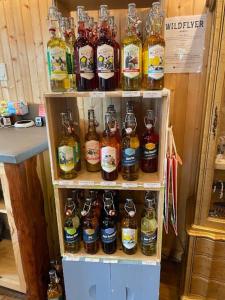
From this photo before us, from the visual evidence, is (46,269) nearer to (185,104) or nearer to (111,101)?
(111,101)

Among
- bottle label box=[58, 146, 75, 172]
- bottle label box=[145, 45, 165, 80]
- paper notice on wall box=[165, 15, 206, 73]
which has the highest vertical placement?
paper notice on wall box=[165, 15, 206, 73]

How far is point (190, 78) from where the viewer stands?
4.37 feet

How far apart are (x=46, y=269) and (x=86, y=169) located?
841 millimetres

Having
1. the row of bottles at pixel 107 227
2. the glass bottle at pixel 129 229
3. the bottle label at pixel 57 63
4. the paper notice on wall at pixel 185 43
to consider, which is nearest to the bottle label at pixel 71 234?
the row of bottles at pixel 107 227

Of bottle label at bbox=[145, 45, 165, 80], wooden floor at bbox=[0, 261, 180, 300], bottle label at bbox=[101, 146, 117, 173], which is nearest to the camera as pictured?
bottle label at bbox=[145, 45, 165, 80]

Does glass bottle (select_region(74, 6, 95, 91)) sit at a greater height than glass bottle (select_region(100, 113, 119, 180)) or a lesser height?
greater

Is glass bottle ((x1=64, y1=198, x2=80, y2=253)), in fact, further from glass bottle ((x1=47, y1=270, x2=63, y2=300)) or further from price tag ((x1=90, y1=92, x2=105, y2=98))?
price tag ((x1=90, y1=92, x2=105, y2=98))

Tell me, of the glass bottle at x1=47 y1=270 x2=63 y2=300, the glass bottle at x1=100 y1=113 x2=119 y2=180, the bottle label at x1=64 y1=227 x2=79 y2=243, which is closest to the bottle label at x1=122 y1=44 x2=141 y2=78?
the glass bottle at x1=100 y1=113 x2=119 y2=180

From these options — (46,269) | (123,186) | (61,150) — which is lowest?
(46,269)

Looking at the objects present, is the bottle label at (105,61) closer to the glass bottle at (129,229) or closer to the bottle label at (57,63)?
the bottle label at (57,63)

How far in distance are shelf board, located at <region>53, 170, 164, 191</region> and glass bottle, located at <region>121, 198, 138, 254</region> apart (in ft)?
0.50

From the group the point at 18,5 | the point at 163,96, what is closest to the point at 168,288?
the point at 163,96

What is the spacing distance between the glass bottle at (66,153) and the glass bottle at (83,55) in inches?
8.1

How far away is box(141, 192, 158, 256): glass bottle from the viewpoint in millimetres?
1078
